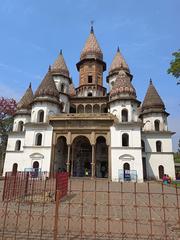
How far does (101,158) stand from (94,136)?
18.9ft

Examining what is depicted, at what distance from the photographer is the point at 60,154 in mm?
28406

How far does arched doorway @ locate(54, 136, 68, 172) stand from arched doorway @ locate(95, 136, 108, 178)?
5075 millimetres

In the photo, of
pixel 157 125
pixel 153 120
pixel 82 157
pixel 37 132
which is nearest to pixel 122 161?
pixel 82 157

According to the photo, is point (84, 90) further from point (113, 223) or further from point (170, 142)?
point (113, 223)

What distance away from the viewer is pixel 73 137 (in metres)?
25.0

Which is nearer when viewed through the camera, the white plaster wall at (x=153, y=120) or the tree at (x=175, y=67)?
the tree at (x=175, y=67)

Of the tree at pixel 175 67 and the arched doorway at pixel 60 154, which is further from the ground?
the tree at pixel 175 67

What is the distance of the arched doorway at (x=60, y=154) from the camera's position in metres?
26.8

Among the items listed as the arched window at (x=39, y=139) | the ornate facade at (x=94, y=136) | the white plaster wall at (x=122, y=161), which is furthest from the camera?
the arched window at (x=39, y=139)

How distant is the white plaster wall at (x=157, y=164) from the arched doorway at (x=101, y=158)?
6223 millimetres

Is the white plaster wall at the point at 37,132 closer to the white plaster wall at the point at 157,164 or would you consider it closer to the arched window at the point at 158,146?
the white plaster wall at the point at 157,164

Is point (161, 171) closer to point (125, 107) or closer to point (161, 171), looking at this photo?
point (161, 171)

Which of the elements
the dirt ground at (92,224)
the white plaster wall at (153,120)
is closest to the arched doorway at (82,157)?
the white plaster wall at (153,120)

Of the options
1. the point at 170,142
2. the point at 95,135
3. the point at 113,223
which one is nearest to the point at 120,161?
the point at 95,135
